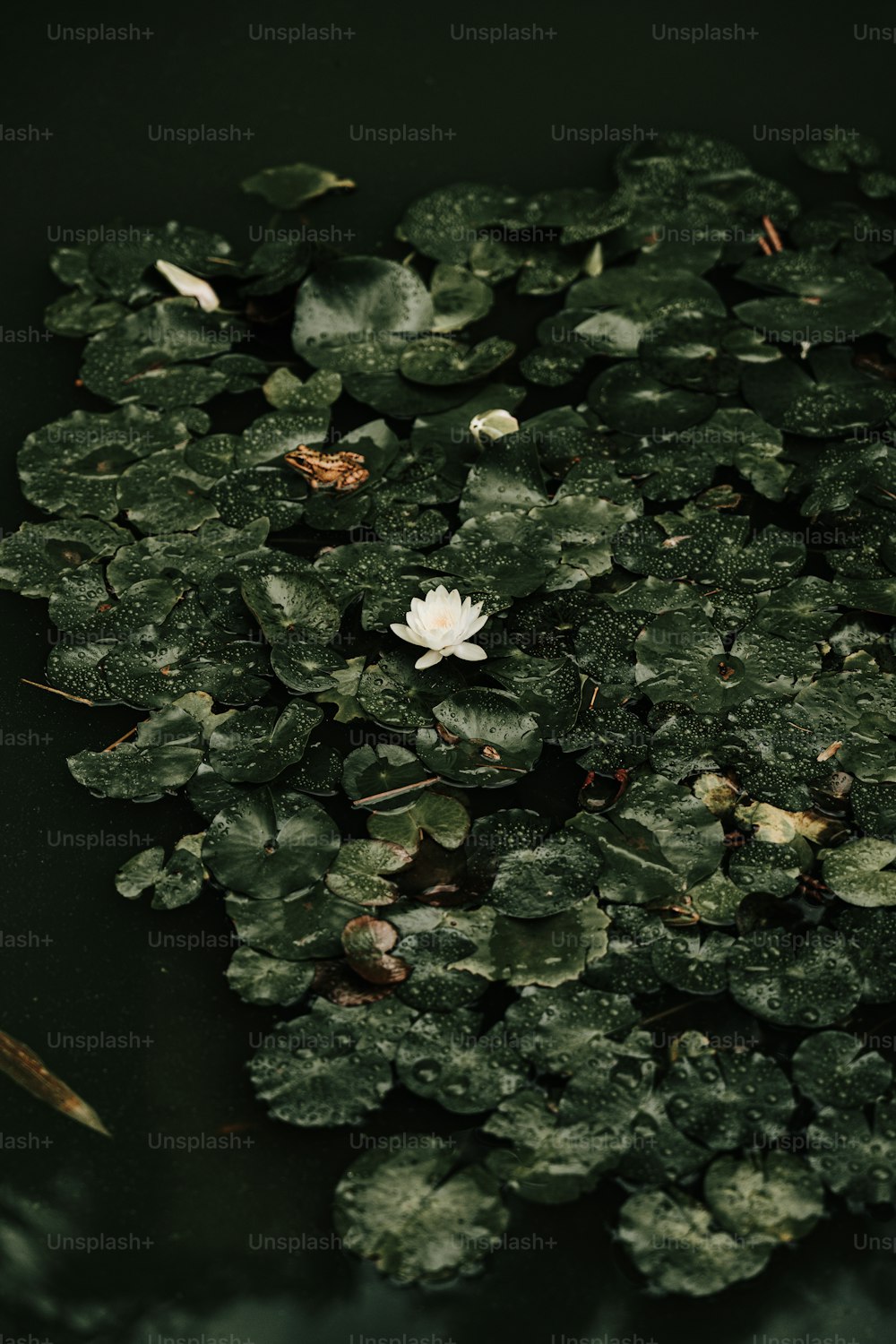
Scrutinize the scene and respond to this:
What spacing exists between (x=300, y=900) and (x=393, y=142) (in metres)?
2.51

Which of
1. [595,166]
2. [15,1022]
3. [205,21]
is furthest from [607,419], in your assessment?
[205,21]

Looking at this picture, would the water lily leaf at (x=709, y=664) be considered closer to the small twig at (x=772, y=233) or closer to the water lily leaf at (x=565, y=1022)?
the water lily leaf at (x=565, y=1022)

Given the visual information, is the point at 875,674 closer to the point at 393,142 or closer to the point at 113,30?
the point at 393,142

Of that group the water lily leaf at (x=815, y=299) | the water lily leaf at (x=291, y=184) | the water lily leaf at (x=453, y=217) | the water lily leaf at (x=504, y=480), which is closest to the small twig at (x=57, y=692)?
the water lily leaf at (x=504, y=480)

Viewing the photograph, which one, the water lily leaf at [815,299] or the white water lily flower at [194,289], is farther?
the white water lily flower at [194,289]

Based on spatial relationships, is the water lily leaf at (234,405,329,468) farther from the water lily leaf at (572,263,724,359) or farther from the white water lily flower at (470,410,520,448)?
the water lily leaf at (572,263,724,359)

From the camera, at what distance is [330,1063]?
1.98 m

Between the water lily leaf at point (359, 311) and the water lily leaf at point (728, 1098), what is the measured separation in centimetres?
184

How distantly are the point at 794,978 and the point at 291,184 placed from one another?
8.58ft

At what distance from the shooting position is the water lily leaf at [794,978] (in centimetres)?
202

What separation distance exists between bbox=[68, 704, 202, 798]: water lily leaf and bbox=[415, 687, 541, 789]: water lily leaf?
417 millimetres

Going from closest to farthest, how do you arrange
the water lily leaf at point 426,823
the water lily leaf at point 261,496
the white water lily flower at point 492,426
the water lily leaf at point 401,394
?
the water lily leaf at point 426,823
the water lily leaf at point 261,496
the white water lily flower at point 492,426
the water lily leaf at point 401,394

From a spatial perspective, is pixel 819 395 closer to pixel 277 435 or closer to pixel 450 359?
pixel 450 359

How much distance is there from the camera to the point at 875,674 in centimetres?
246
